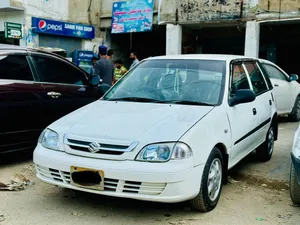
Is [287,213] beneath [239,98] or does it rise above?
beneath

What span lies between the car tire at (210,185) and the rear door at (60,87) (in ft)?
9.15

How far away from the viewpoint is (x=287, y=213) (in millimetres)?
3883

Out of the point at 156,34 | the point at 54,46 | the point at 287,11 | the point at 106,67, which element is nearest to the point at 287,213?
the point at 106,67

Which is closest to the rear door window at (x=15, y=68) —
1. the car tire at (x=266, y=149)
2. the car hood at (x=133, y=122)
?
the car hood at (x=133, y=122)

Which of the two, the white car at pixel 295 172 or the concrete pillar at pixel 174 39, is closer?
the white car at pixel 295 172

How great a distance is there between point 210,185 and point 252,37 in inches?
380

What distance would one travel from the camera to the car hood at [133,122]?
11.3 feet

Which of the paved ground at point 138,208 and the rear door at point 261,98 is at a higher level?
the rear door at point 261,98

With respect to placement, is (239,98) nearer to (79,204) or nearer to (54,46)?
(79,204)

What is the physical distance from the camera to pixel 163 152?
132 inches

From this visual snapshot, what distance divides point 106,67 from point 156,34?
29.4ft

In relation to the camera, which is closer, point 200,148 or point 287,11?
point 200,148

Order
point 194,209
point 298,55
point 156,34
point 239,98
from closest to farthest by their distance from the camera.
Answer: point 194,209 → point 239,98 → point 298,55 → point 156,34

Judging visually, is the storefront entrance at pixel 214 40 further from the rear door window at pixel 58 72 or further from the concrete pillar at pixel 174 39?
the rear door window at pixel 58 72
